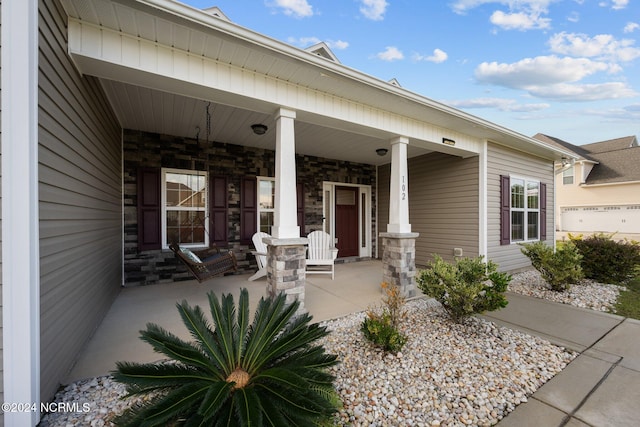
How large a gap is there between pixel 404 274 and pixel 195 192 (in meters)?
4.03

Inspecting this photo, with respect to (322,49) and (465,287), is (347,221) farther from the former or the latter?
(465,287)

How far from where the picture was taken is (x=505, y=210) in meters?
5.53

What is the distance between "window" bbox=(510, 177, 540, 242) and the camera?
585cm

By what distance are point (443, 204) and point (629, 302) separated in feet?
10.1

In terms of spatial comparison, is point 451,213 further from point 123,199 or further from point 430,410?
point 123,199

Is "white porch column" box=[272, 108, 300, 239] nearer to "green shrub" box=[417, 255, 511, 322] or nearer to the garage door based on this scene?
"green shrub" box=[417, 255, 511, 322]

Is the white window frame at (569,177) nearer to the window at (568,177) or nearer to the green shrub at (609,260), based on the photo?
the window at (568,177)

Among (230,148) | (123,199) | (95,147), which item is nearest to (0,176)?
(95,147)

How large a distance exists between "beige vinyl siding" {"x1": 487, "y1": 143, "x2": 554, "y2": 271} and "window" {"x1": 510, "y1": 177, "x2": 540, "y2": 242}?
210mm

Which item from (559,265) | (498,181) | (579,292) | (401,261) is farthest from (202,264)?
(579,292)

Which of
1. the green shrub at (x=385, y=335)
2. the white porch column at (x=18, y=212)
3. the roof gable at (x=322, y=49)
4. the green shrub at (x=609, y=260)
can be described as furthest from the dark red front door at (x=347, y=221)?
the white porch column at (x=18, y=212)

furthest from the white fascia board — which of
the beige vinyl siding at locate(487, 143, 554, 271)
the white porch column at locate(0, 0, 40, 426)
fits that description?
the beige vinyl siding at locate(487, 143, 554, 271)

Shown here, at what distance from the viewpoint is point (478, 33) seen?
6695 mm

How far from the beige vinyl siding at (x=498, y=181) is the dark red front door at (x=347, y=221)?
10.0ft
